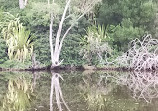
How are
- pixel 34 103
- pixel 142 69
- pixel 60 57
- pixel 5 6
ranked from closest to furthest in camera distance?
1. pixel 34 103
2. pixel 142 69
3. pixel 60 57
4. pixel 5 6

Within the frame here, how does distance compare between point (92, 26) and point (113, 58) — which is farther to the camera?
point (92, 26)

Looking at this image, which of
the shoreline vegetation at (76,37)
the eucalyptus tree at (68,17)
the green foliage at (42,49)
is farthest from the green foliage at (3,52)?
the eucalyptus tree at (68,17)

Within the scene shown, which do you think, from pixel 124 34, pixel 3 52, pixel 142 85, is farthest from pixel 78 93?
pixel 3 52

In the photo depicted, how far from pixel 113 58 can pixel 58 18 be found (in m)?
3.41

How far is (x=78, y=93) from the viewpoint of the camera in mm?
10719

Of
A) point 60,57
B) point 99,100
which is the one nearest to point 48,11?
point 60,57

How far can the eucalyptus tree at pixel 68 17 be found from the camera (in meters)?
17.1

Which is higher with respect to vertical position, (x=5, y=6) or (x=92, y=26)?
(x=5, y=6)

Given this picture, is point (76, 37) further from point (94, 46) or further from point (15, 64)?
point (15, 64)

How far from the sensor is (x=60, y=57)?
17.8 meters

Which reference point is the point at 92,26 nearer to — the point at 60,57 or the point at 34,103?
the point at 60,57

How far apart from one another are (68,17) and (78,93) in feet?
25.5

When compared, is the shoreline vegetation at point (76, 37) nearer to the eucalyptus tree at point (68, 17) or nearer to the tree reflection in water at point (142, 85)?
the eucalyptus tree at point (68, 17)

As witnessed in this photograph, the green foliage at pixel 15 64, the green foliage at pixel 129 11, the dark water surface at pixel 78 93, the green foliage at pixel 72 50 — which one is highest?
the green foliage at pixel 129 11
